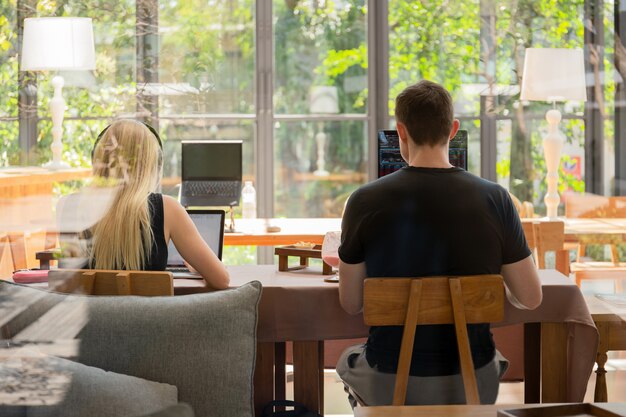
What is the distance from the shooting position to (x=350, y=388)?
242cm

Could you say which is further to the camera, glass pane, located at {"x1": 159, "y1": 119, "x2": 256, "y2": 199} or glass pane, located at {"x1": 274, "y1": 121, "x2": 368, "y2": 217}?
glass pane, located at {"x1": 274, "y1": 121, "x2": 368, "y2": 217}

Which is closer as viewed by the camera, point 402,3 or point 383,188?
point 383,188

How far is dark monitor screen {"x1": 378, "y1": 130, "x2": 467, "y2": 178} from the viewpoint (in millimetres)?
3125

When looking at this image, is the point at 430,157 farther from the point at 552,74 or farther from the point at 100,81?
the point at 100,81

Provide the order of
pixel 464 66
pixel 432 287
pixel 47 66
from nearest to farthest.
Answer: pixel 432 287, pixel 47 66, pixel 464 66

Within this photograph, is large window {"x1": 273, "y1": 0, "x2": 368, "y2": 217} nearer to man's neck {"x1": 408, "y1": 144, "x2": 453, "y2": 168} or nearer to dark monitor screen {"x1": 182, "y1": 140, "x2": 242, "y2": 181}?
dark monitor screen {"x1": 182, "y1": 140, "x2": 242, "y2": 181}

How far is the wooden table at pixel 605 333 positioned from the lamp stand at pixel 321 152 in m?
4.01

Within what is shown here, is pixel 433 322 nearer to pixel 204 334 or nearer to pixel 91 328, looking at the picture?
pixel 204 334

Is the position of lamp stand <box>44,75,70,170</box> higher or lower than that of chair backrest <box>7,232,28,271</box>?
higher

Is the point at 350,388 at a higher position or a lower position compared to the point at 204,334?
lower

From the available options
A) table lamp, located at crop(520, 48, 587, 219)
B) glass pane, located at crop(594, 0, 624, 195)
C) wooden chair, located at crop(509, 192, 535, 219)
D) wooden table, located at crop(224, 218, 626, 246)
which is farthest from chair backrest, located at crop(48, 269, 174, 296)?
glass pane, located at crop(594, 0, 624, 195)

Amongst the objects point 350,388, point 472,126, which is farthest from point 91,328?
point 472,126

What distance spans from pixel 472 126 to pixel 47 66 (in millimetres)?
3041

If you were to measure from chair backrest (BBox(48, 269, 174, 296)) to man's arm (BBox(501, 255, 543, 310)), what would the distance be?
33.7 inches
